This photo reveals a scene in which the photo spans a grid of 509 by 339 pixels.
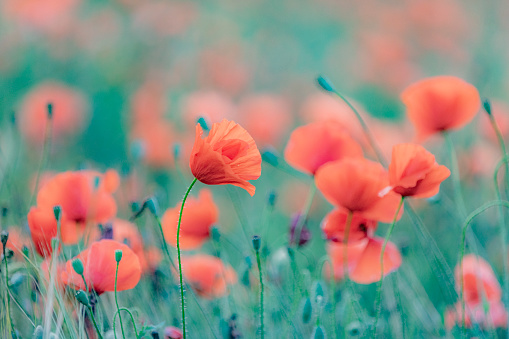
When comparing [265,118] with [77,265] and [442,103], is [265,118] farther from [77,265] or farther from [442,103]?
[77,265]

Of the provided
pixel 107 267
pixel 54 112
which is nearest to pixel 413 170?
pixel 107 267

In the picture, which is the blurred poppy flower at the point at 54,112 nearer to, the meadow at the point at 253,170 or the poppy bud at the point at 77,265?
the meadow at the point at 253,170

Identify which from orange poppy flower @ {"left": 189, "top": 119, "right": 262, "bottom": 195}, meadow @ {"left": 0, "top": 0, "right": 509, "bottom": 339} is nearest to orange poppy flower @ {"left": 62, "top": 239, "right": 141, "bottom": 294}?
meadow @ {"left": 0, "top": 0, "right": 509, "bottom": 339}

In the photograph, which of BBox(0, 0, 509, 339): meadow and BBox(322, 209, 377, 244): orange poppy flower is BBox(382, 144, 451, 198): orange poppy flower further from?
BBox(322, 209, 377, 244): orange poppy flower

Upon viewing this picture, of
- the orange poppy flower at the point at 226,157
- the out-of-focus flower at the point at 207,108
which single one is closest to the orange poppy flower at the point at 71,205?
the orange poppy flower at the point at 226,157

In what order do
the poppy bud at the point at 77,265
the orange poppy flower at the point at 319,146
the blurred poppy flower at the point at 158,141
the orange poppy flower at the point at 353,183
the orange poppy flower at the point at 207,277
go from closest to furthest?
the poppy bud at the point at 77,265, the orange poppy flower at the point at 353,183, the orange poppy flower at the point at 319,146, the orange poppy flower at the point at 207,277, the blurred poppy flower at the point at 158,141

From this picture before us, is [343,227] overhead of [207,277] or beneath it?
overhead
